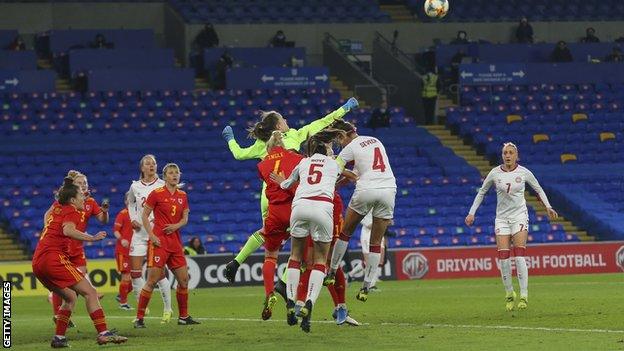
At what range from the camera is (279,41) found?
4600 centimetres

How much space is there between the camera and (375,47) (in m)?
47.5

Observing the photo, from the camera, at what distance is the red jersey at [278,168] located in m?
16.9

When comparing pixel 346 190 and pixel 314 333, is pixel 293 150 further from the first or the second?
pixel 346 190

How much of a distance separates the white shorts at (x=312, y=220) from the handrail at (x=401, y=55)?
1194 inches

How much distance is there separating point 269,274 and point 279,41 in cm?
2944

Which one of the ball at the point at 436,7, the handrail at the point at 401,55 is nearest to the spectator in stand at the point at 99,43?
the handrail at the point at 401,55

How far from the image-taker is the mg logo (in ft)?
111

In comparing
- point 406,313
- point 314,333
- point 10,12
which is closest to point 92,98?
point 10,12

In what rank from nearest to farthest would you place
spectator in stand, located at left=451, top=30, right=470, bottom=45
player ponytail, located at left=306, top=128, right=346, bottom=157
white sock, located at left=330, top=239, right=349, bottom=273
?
player ponytail, located at left=306, top=128, right=346, bottom=157 → white sock, located at left=330, top=239, right=349, bottom=273 → spectator in stand, located at left=451, top=30, right=470, bottom=45

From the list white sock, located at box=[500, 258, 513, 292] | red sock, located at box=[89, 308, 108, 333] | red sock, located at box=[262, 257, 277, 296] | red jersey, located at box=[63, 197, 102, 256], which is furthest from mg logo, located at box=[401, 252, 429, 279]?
red sock, located at box=[89, 308, 108, 333]

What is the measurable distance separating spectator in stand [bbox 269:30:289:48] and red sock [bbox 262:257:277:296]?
29.0 meters

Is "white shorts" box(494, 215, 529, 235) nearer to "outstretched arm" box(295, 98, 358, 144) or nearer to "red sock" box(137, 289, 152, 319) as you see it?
"outstretched arm" box(295, 98, 358, 144)

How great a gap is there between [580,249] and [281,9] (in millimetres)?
16651

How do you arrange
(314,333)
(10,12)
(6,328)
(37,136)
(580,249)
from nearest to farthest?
(6,328) < (314,333) < (580,249) < (37,136) < (10,12)
